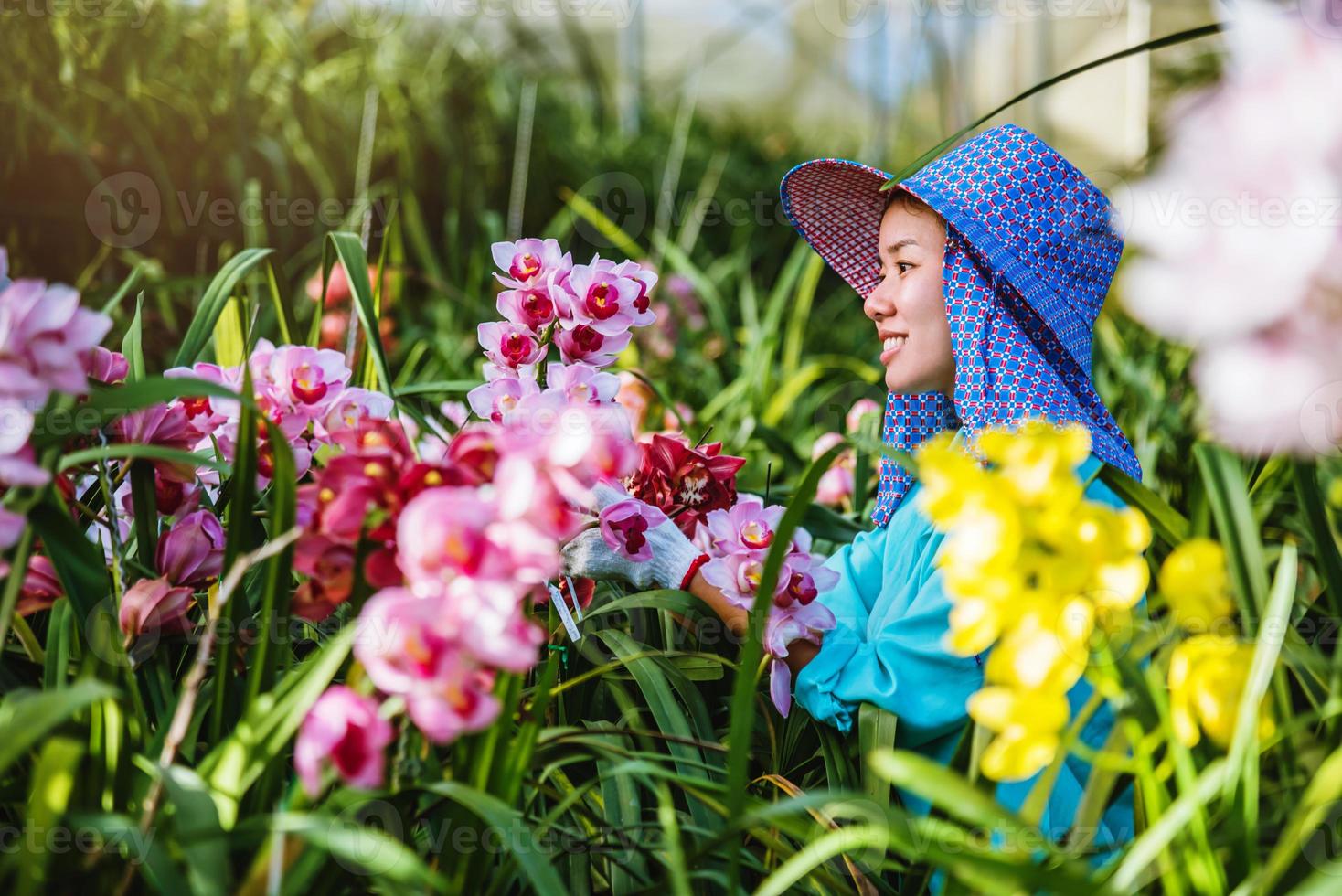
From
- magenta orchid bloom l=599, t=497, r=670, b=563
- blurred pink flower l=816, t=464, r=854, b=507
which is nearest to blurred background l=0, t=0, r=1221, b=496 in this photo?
blurred pink flower l=816, t=464, r=854, b=507

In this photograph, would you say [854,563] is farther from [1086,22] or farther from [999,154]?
[1086,22]

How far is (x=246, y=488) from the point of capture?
887 mm

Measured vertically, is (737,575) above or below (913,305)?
below

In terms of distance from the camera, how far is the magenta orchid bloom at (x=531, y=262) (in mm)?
1161

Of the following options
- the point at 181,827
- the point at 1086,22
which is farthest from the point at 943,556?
the point at 1086,22

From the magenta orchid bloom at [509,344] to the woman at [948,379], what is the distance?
185 millimetres

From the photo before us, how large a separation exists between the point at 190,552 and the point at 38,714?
0.30 meters

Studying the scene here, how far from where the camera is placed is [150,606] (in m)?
0.93

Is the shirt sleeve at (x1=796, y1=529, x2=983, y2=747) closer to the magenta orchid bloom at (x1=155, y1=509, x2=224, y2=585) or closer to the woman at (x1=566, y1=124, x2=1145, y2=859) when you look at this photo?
the woman at (x1=566, y1=124, x2=1145, y2=859)

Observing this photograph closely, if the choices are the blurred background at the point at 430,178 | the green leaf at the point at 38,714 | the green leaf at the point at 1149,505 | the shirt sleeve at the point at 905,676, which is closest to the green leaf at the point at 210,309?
the blurred background at the point at 430,178

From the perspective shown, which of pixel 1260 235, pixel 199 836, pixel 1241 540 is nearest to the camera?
pixel 1260 235

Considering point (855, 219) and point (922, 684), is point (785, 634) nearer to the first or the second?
point (922, 684)

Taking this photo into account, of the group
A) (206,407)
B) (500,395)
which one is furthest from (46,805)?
(500,395)

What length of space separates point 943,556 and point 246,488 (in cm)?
Result: 56
